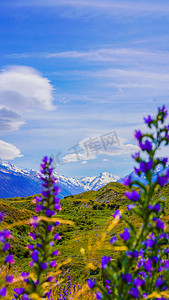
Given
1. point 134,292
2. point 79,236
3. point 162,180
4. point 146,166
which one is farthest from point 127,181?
point 79,236

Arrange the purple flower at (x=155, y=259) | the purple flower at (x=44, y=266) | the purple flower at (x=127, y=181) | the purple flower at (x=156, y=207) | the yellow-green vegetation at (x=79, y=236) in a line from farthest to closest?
the yellow-green vegetation at (x=79, y=236)
the purple flower at (x=155, y=259)
the purple flower at (x=127, y=181)
the purple flower at (x=44, y=266)
the purple flower at (x=156, y=207)

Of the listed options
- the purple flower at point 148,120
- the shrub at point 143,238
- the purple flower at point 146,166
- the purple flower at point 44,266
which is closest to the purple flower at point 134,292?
the shrub at point 143,238

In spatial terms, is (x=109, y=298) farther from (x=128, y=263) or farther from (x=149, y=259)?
(x=149, y=259)

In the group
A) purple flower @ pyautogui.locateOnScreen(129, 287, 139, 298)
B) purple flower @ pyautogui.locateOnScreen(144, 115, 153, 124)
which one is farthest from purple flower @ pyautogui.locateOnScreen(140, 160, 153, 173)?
purple flower @ pyautogui.locateOnScreen(129, 287, 139, 298)

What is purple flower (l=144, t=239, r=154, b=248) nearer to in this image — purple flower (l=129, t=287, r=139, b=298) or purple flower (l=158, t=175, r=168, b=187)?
purple flower (l=129, t=287, r=139, b=298)

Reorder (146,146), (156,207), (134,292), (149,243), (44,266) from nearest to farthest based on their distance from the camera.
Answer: (134,292) → (156,207) → (44,266) → (146,146) → (149,243)

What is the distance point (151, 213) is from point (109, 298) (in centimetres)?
91

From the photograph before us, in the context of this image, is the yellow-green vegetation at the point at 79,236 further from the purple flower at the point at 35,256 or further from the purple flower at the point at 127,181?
the purple flower at the point at 127,181

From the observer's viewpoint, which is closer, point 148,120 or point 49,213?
point 49,213

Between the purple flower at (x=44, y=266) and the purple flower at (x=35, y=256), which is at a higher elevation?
the purple flower at (x=35, y=256)

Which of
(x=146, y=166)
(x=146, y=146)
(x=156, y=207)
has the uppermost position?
(x=146, y=146)

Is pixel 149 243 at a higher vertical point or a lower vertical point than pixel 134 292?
higher

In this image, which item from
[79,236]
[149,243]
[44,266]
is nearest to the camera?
[44,266]

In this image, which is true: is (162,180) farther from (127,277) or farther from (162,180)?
(127,277)
